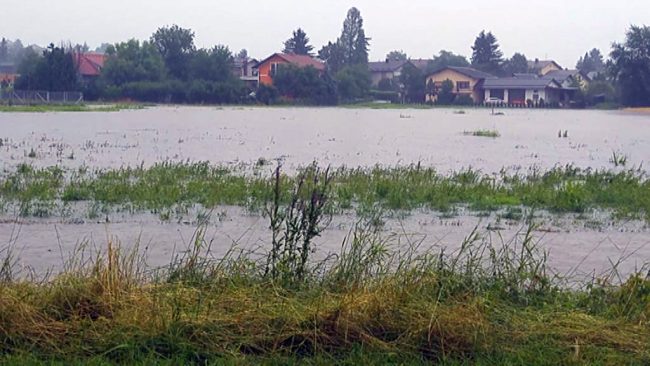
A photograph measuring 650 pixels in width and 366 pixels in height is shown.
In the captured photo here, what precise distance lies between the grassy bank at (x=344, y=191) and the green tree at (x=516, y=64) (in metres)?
116

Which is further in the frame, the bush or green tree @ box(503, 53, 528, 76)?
green tree @ box(503, 53, 528, 76)

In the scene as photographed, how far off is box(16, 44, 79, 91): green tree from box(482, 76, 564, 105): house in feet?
158

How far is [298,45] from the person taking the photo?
126 metres

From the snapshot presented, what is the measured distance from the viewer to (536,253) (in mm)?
10484

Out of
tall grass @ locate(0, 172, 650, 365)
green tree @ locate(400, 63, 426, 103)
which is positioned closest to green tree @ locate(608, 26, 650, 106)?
green tree @ locate(400, 63, 426, 103)

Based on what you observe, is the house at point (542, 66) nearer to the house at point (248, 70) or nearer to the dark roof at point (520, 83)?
the dark roof at point (520, 83)

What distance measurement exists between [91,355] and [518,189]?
40.0ft

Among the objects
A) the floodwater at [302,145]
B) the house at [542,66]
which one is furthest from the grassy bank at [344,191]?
the house at [542,66]

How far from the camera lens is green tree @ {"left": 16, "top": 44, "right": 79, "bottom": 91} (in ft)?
246

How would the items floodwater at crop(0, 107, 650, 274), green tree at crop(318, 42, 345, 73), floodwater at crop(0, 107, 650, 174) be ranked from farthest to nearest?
1. green tree at crop(318, 42, 345, 73)
2. floodwater at crop(0, 107, 650, 174)
3. floodwater at crop(0, 107, 650, 274)

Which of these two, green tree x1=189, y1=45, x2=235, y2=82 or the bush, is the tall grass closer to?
green tree x1=189, y1=45, x2=235, y2=82

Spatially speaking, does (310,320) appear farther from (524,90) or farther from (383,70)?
(383,70)

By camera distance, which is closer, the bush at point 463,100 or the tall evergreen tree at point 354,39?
the bush at point 463,100

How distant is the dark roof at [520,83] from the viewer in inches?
3826
